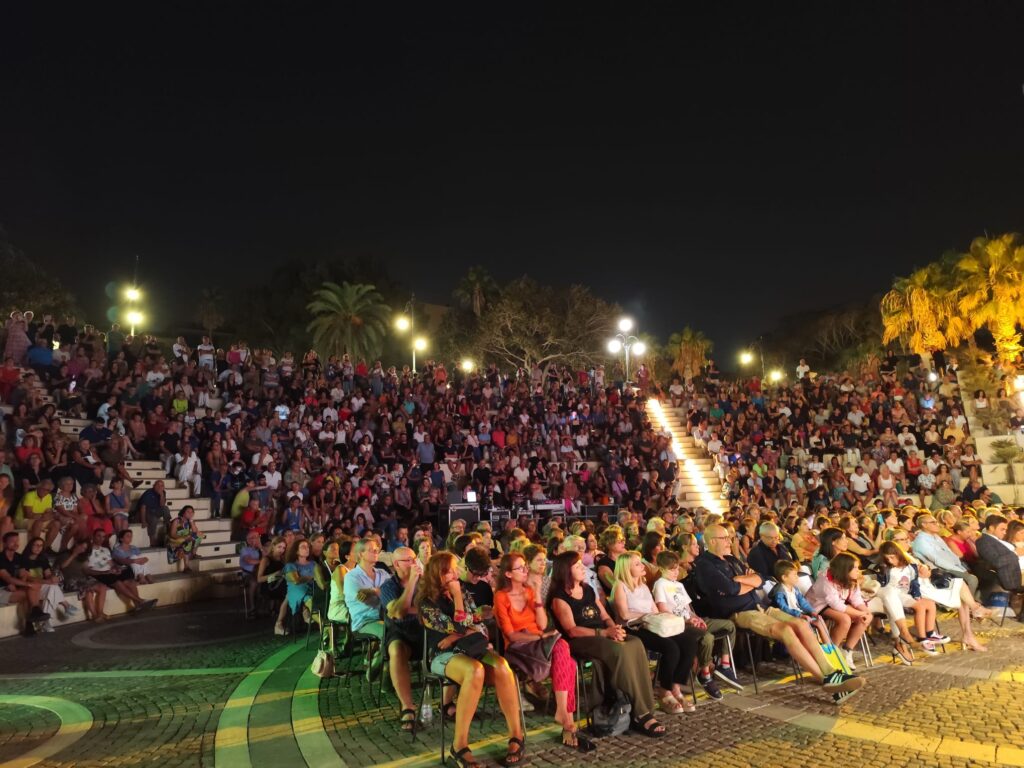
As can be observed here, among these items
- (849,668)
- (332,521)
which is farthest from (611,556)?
(332,521)

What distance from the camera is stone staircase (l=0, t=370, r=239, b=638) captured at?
397 inches

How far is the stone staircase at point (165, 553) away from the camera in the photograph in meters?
10.1

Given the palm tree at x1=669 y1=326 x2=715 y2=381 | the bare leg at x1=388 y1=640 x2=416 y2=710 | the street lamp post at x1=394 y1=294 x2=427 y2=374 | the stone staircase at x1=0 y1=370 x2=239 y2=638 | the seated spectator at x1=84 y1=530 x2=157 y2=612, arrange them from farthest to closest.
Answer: the palm tree at x1=669 y1=326 x2=715 y2=381 → the street lamp post at x1=394 y1=294 x2=427 y2=374 → the stone staircase at x1=0 y1=370 x2=239 y2=638 → the seated spectator at x1=84 y1=530 x2=157 y2=612 → the bare leg at x1=388 y1=640 x2=416 y2=710

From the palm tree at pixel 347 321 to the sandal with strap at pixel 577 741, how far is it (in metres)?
32.4

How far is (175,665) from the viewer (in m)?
6.69

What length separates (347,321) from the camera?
119 ft

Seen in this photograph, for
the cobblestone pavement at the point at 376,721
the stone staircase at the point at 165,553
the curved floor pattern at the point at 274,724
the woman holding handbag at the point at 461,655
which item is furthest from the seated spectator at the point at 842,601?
the stone staircase at the point at 165,553

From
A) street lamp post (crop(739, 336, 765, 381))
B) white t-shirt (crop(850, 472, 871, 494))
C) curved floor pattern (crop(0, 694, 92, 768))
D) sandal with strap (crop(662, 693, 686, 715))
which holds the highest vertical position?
street lamp post (crop(739, 336, 765, 381))

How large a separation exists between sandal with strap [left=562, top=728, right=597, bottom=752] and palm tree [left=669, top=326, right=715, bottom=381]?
48.5 metres

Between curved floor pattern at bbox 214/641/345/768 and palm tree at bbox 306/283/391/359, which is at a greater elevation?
palm tree at bbox 306/283/391/359

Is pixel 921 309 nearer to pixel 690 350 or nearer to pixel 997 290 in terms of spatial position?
pixel 997 290

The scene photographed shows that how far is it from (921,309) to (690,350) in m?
29.6

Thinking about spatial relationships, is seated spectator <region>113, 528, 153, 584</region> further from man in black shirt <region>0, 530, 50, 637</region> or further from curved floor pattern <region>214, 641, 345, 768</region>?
curved floor pattern <region>214, 641, 345, 768</region>

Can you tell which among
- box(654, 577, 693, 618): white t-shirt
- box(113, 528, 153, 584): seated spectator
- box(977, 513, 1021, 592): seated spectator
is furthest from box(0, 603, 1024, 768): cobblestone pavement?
box(113, 528, 153, 584): seated spectator
